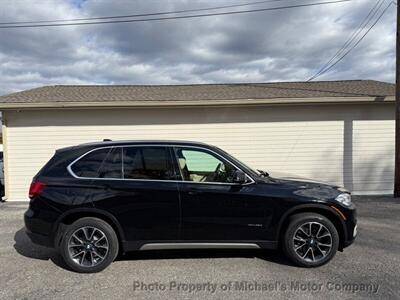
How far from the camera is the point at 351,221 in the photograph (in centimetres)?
549

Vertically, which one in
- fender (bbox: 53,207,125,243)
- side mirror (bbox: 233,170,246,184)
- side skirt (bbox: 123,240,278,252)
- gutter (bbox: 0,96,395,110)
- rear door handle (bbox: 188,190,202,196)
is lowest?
side skirt (bbox: 123,240,278,252)

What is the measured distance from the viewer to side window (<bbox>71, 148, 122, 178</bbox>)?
18.0 ft

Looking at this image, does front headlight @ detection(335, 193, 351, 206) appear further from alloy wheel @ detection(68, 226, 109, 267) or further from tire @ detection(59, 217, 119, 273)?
alloy wheel @ detection(68, 226, 109, 267)

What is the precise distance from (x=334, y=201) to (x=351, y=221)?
378mm

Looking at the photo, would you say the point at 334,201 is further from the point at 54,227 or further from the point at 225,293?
the point at 54,227

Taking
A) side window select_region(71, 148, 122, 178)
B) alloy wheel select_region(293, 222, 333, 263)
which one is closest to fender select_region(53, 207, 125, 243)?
side window select_region(71, 148, 122, 178)

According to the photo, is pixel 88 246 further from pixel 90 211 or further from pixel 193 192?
pixel 193 192

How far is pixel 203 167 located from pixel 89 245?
1974mm

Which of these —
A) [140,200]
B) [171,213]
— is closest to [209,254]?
[171,213]

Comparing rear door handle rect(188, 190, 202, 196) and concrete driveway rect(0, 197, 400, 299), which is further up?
rear door handle rect(188, 190, 202, 196)

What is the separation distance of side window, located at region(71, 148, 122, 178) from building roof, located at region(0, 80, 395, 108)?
18.3ft

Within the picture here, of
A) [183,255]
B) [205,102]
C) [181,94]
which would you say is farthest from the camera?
[181,94]

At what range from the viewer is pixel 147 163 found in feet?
18.3

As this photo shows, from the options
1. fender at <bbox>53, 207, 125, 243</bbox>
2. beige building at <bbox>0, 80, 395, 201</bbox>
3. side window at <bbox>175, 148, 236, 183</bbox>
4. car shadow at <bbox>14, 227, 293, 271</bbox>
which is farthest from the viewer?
beige building at <bbox>0, 80, 395, 201</bbox>
